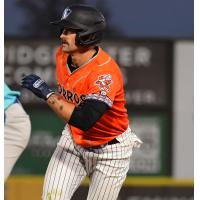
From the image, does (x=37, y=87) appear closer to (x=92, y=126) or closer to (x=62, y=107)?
(x=62, y=107)

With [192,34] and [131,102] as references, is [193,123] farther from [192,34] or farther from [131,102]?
[192,34]

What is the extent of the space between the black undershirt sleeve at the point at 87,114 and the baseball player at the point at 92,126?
92 mm

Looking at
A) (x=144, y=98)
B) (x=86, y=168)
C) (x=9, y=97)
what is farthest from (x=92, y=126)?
(x=144, y=98)

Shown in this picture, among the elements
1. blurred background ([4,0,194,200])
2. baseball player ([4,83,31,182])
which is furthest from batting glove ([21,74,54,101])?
blurred background ([4,0,194,200])

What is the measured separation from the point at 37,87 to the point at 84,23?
50cm

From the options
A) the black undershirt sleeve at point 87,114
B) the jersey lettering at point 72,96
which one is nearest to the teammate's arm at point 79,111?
the black undershirt sleeve at point 87,114

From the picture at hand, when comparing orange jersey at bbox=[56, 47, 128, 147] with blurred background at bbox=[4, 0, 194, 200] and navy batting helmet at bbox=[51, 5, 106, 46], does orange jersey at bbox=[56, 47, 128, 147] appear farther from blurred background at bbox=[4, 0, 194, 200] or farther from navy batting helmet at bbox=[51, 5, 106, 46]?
blurred background at bbox=[4, 0, 194, 200]

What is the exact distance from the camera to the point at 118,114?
493cm

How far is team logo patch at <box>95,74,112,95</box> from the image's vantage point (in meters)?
4.64

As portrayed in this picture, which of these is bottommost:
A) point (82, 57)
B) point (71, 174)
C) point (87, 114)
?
point (71, 174)

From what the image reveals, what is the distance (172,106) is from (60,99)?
9.72 feet

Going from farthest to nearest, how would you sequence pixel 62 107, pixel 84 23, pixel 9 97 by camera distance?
pixel 9 97, pixel 84 23, pixel 62 107

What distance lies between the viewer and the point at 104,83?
4.68 meters

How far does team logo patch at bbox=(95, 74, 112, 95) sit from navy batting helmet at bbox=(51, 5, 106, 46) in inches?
9.8
